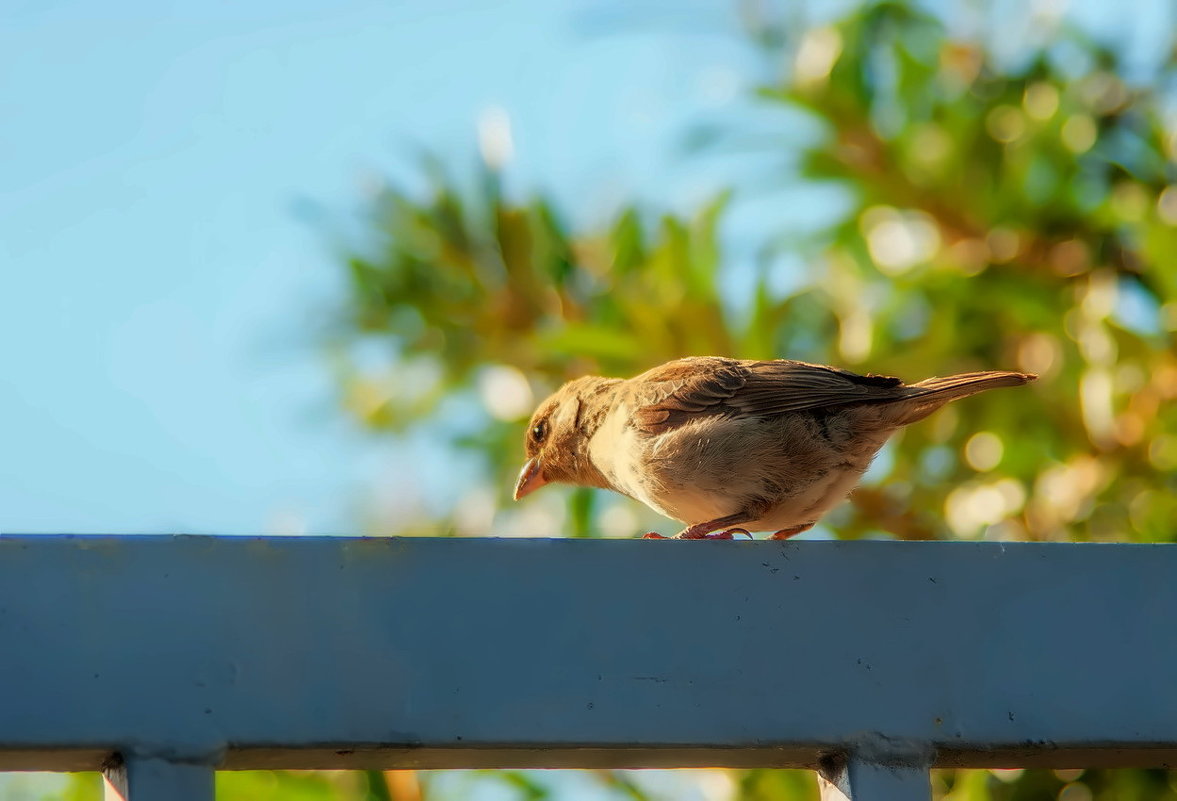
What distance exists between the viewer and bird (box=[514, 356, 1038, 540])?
3789mm

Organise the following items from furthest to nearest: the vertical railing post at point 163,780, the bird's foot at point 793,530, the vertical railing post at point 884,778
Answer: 1. the bird's foot at point 793,530
2. the vertical railing post at point 884,778
3. the vertical railing post at point 163,780

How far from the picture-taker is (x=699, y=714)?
6.74 ft

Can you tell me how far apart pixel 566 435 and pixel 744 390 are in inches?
33.5

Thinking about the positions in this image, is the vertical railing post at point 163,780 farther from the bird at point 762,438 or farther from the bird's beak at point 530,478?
the bird's beak at point 530,478

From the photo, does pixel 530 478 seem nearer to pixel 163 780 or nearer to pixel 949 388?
pixel 949 388

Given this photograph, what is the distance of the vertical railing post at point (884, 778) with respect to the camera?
2051 mm

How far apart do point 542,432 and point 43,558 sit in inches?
114

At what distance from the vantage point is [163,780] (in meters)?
1.86

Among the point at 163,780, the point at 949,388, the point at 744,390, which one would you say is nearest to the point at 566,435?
the point at 744,390

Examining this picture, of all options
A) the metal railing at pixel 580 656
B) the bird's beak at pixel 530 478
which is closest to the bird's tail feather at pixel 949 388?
the metal railing at pixel 580 656

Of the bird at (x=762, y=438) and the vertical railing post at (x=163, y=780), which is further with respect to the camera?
the bird at (x=762, y=438)

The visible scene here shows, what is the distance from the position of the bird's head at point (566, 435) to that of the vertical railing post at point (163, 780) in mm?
2729

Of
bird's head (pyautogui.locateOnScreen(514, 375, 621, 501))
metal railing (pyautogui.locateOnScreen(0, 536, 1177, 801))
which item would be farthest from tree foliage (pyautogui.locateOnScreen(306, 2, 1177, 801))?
metal railing (pyautogui.locateOnScreen(0, 536, 1177, 801))

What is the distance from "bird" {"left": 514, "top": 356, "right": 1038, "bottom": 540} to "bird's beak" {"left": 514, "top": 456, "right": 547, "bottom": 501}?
69 cm
